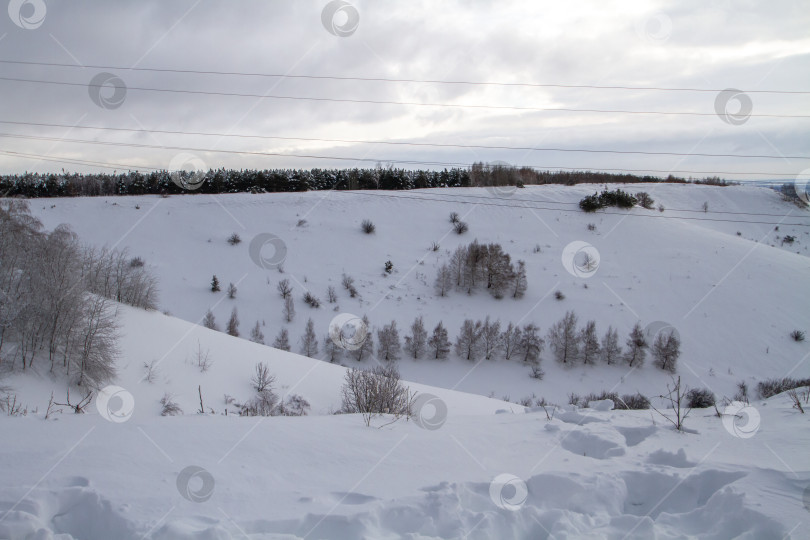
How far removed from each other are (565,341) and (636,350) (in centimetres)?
370

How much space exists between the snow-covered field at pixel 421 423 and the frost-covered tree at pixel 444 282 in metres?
0.96

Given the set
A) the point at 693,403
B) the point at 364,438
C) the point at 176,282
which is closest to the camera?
the point at 364,438

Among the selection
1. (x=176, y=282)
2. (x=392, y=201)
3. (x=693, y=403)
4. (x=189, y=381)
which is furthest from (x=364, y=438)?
(x=392, y=201)

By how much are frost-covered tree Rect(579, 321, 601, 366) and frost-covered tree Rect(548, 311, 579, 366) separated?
37 cm

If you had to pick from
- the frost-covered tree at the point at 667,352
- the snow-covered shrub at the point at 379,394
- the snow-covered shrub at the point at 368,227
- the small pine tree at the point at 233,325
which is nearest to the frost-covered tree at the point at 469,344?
the frost-covered tree at the point at 667,352

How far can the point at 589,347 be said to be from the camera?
24.2 metres

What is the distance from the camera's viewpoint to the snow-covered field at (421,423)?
3.33 meters

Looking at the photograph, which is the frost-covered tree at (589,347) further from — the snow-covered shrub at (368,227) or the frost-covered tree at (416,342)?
the snow-covered shrub at (368,227)

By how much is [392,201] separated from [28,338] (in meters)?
33.6

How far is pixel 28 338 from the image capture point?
36.6 feet

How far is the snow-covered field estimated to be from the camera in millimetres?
3332

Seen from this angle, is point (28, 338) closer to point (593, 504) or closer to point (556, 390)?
point (593, 504)

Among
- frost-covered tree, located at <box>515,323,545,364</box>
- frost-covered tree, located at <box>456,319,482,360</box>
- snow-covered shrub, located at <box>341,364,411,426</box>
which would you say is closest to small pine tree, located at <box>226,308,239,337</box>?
frost-covered tree, located at <box>456,319,482,360</box>

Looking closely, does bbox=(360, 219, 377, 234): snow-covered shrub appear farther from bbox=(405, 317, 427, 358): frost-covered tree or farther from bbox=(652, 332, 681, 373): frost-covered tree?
bbox=(652, 332, 681, 373): frost-covered tree
